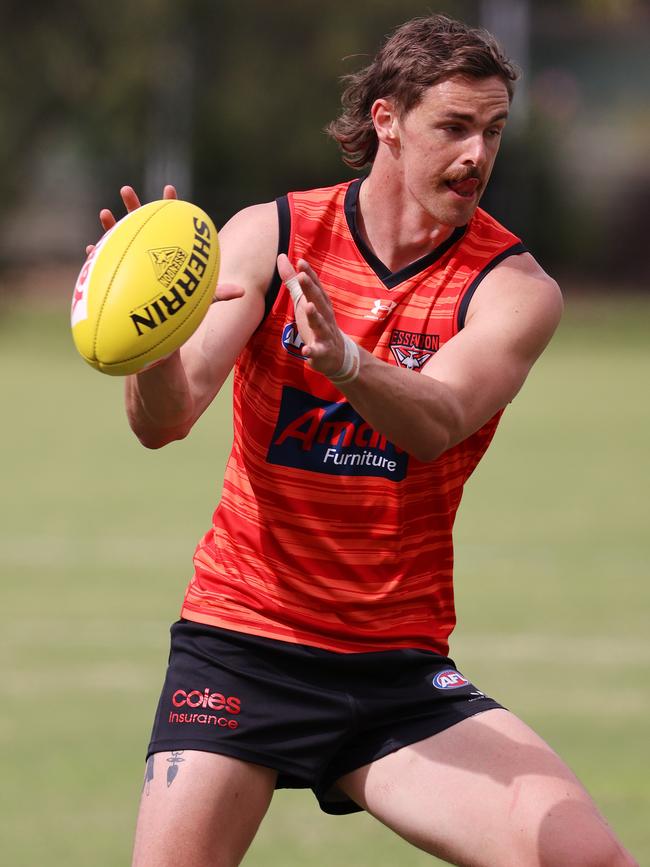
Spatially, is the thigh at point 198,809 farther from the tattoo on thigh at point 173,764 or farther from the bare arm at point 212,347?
the bare arm at point 212,347

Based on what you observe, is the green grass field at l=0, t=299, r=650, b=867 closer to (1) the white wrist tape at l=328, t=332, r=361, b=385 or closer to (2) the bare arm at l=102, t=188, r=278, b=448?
(2) the bare arm at l=102, t=188, r=278, b=448

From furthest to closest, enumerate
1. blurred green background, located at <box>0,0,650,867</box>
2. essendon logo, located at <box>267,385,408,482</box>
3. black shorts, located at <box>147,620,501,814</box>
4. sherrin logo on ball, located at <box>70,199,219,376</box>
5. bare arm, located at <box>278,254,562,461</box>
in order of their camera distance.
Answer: blurred green background, located at <box>0,0,650,867</box>, essendon logo, located at <box>267,385,408,482</box>, black shorts, located at <box>147,620,501,814</box>, sherrin logo on ball, located at <box>70,199,219,376</box>, bare arm, located at <box>278,254,562,461</box>

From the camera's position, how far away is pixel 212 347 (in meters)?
4.53

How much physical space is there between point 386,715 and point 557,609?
20.1 ft

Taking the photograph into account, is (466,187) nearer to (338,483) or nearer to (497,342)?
(497,342)

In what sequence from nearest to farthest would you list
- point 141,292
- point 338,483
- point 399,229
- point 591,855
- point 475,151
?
point 591,855, point 141,292, point 475,151, point 338,483, point 399,229

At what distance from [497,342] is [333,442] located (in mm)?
534

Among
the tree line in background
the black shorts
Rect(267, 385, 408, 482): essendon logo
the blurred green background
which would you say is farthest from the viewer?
the tree line in background

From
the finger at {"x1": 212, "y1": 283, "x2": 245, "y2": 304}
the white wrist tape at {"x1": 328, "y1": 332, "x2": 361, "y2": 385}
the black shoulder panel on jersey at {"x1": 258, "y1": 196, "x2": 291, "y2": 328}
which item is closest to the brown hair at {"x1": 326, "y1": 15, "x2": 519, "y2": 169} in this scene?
the black shoulder panel on jersey at {"x1": 258, "y1": 196, "x2": 291, "y2": 328}

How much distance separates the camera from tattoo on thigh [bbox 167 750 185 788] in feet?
14.2

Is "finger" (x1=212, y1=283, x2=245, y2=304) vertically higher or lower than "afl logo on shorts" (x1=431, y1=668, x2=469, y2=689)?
higher

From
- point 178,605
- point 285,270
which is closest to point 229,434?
point 178,605

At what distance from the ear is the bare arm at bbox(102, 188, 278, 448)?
1.31ft

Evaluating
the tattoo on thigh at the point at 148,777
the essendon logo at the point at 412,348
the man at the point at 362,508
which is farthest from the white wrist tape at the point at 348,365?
the tattoo on thigh at the point at 148,777
